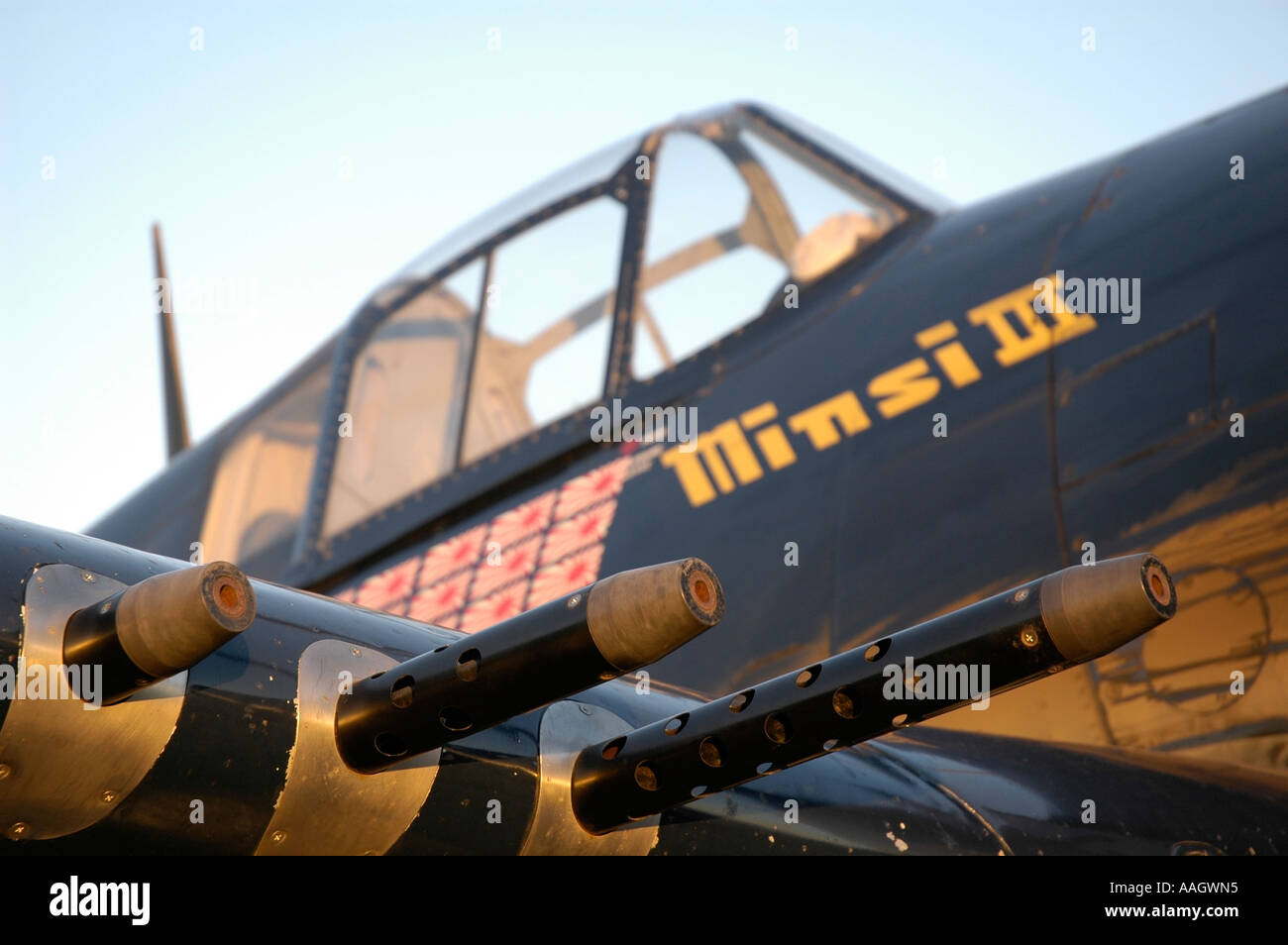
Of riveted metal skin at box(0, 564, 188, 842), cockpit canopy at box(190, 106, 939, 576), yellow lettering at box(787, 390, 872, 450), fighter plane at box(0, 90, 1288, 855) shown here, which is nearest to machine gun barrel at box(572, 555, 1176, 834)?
fighter plane at box(0, 90, 1288, 855)

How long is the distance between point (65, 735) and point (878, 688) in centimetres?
104

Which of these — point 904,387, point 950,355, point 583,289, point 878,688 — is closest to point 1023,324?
point 950,355

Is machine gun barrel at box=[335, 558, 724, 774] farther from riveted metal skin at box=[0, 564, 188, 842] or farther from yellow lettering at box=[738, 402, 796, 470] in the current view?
yellow lettering at box=[738, 402, 796, 470]

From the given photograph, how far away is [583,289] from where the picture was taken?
582 centimetres

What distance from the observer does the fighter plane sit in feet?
5.87

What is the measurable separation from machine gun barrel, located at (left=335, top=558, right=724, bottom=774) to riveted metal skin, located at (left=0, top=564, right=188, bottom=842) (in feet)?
0.89

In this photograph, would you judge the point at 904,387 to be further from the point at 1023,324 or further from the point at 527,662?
the point at 527,662

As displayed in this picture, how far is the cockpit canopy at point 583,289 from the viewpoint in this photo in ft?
18.0

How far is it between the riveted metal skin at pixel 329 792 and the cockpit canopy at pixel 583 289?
11.2ft

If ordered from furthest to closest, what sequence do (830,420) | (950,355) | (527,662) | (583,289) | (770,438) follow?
(583,289) → (770,438) → (830,420) → (950,355) → (527,662)

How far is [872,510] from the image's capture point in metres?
4.20

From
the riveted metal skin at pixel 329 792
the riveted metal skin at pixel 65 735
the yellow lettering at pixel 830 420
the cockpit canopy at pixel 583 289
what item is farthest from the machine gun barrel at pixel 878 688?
the cockpit canopy at pixel 583 289
